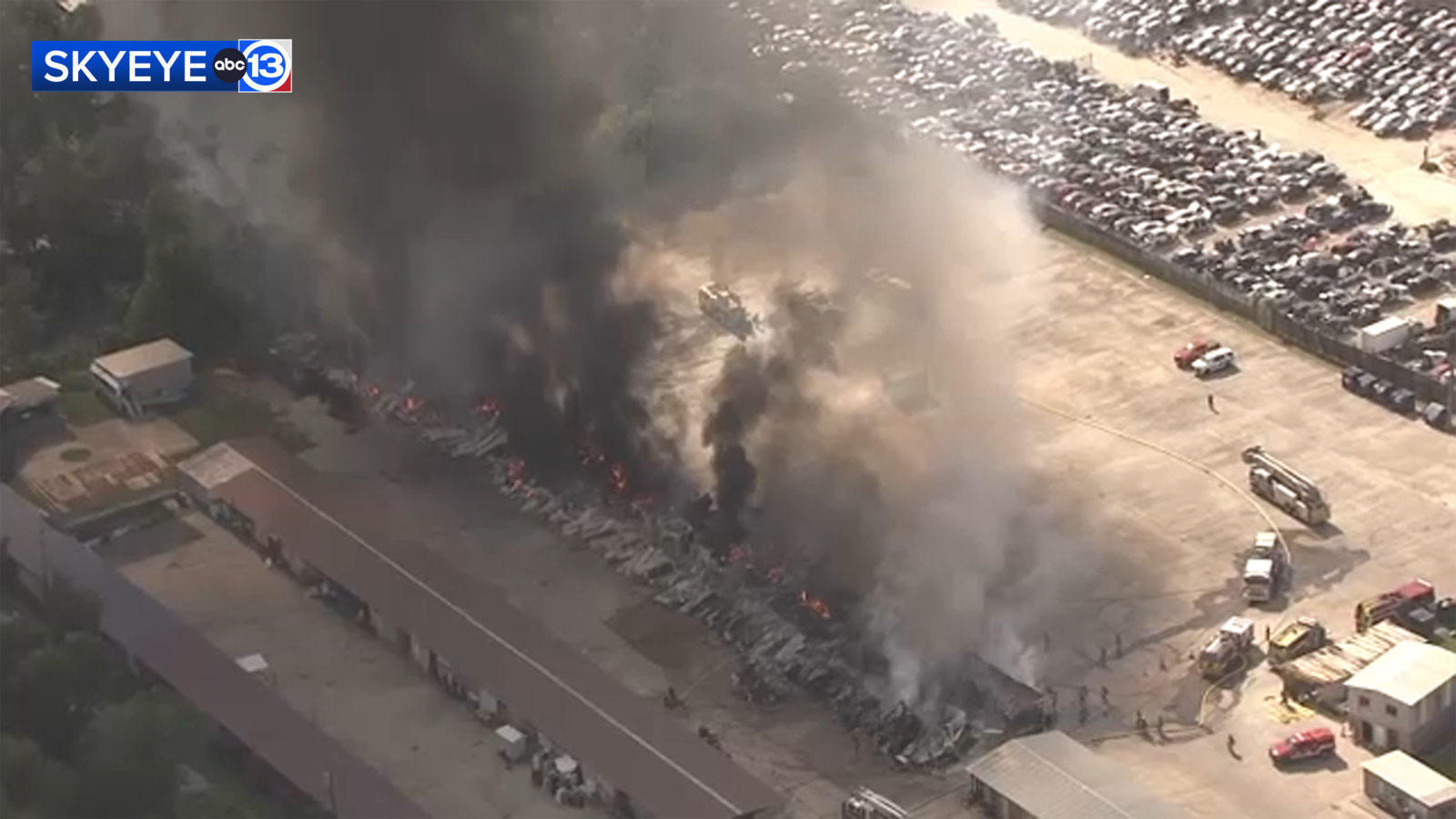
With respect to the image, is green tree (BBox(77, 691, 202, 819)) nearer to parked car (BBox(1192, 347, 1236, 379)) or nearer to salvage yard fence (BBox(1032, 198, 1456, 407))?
parked car (BBox(1192, 347, 1236, 379))

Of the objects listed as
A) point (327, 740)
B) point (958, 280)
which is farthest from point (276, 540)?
point (958, 280)

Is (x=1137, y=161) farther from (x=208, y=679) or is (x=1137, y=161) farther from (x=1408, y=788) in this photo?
(x=208, y=679)

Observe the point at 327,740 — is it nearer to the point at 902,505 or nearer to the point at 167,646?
the point at 167,646

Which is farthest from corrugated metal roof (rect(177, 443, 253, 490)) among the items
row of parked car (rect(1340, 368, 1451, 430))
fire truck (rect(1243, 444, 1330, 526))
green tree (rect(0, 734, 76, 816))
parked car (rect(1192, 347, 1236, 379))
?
row of parked car (rect(1340, 368, 1451, 430))

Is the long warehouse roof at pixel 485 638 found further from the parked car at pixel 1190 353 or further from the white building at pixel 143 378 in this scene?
the parked car at pixel 1190 353

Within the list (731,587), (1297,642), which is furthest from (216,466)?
(1297,642)

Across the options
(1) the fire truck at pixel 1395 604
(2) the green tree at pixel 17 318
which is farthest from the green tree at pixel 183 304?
(1) the fire truck at pixel 1395 604

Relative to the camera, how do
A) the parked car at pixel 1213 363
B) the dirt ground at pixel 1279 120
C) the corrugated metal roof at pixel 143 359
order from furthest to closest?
1. the dirt ground at pixel 1279 120
2. the corrugated metal roof at pixel 143 359
3. the parked car at pixel 1213 363
